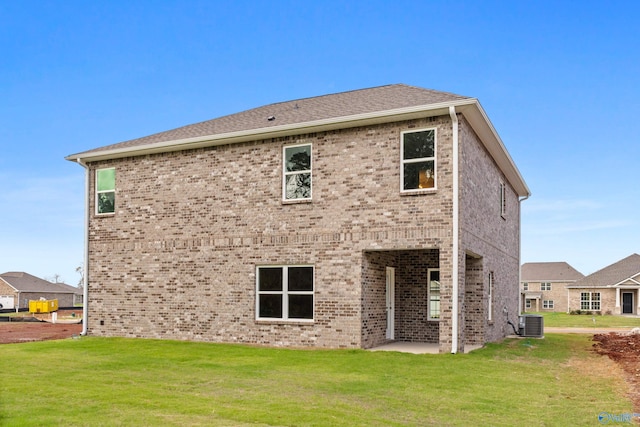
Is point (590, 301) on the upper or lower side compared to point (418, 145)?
lower

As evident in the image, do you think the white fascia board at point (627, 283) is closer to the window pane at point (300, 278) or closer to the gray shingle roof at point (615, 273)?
the gray shingle roof at point (615, 273)

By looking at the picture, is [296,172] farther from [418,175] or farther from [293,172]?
[418,175]

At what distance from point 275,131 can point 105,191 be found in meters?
6.61

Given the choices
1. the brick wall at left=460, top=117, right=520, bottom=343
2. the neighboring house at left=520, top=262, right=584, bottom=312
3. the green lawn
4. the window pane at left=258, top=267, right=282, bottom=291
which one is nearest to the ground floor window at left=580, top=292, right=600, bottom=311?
the neighboring house at left=520, top=262, right=584, bottom=312

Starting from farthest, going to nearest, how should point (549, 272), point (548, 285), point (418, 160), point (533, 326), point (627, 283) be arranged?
1. point (549, 272)
2. point (548, 285)
3. point (627, 283)
4. point (533, 326)
5. point (418, 160)

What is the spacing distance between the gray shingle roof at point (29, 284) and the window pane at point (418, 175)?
64443 mm

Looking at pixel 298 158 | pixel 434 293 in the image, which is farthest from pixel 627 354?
pixel 298 158

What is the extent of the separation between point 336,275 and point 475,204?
4.33 metres

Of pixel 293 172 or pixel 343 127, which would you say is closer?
pixel 343 127

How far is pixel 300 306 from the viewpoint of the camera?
50.0 feet

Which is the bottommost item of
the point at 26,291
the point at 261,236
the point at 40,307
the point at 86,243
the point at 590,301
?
the point at 26,291

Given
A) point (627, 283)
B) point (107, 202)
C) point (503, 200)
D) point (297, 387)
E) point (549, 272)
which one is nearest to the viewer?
point (297, 387)

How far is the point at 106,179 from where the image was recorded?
18.5 meters

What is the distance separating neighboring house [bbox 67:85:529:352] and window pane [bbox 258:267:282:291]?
0.04 meters
